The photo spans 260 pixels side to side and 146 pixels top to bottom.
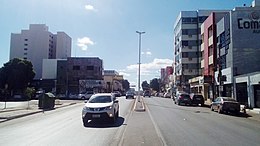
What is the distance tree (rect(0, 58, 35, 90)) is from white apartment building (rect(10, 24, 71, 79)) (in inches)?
2217

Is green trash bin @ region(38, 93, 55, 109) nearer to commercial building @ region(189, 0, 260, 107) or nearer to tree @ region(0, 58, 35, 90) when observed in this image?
commercial building @ region(189, 0, 260, 107)

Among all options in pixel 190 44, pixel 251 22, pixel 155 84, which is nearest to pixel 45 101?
pixel 251 22

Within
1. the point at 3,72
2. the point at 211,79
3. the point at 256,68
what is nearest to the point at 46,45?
the point at 3,72

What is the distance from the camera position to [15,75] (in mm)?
66688

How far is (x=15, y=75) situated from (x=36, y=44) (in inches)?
2490

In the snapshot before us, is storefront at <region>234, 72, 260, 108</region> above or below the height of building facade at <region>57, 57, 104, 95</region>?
below

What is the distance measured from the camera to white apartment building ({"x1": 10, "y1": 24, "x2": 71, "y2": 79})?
126 metres

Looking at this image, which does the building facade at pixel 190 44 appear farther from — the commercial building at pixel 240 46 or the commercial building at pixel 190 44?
the commercial building at pixel 240 46

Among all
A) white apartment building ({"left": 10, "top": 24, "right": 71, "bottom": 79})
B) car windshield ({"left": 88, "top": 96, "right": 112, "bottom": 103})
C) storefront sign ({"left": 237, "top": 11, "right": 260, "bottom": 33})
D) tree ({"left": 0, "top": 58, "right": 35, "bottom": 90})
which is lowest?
car windshield ({"left": 88, "top": 96, "right": 112, "bottom": 103})

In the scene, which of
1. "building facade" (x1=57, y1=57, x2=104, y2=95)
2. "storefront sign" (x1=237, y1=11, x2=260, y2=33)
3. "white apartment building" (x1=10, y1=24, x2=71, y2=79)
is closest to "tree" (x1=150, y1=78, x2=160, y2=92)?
"white apartment building" (x1=10, y1=24, x2=71, y2=79)

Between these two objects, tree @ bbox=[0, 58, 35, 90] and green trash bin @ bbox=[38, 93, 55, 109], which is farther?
tree @ bbox=[0, 58, 35, 90]

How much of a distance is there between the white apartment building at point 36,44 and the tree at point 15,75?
185 ft

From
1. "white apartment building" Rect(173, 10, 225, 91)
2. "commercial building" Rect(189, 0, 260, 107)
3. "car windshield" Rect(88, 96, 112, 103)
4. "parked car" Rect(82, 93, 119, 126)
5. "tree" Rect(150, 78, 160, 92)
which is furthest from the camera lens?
"tree" Rect(150, 78, 160, 92)

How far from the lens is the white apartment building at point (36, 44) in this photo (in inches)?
4980
